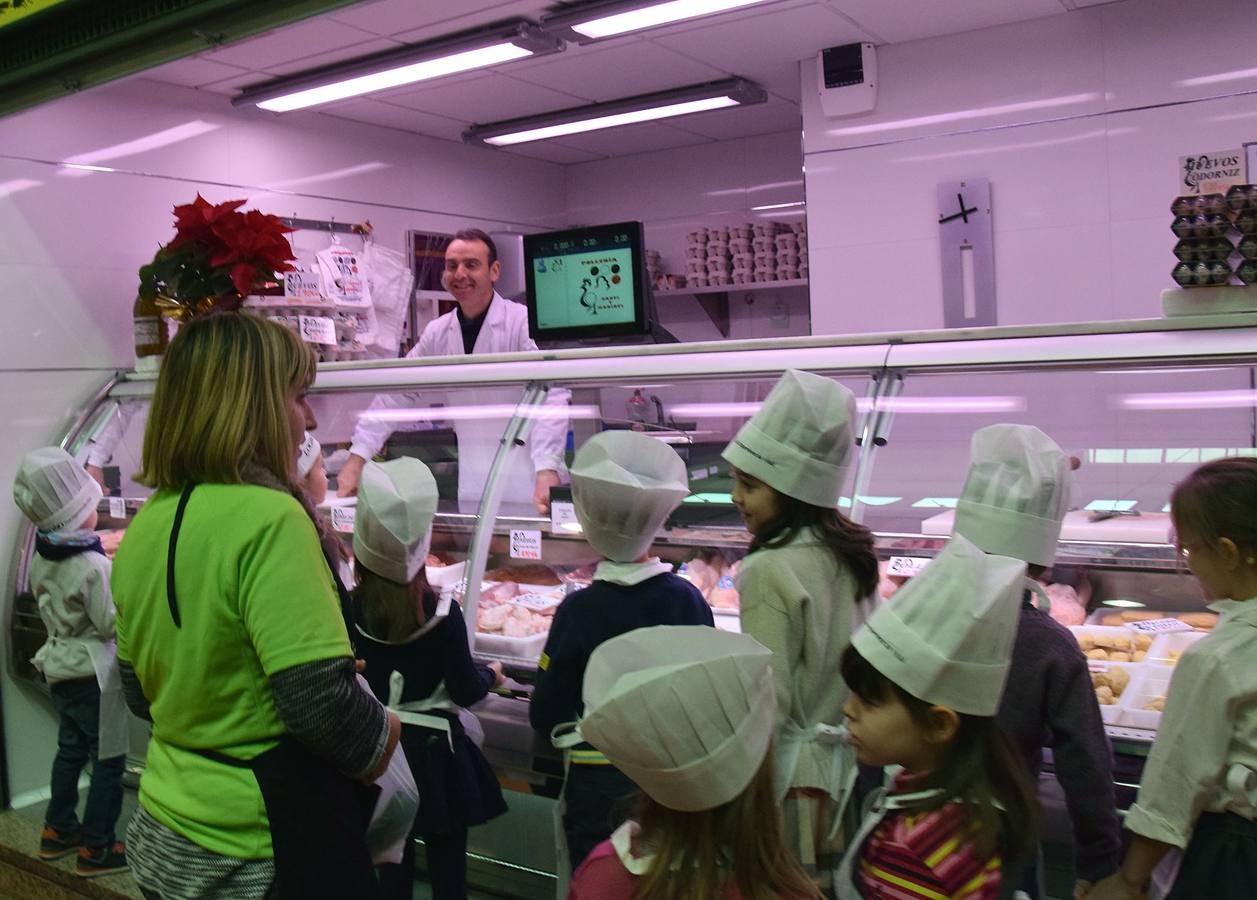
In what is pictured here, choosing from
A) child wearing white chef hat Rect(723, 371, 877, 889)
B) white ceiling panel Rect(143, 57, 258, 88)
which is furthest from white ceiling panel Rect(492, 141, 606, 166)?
child wearing white chef hat Rect(723, 371, 877, 889)

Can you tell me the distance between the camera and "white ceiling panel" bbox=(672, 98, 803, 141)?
7.61 meters

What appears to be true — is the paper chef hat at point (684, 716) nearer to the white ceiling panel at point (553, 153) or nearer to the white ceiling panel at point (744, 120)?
the white ceiling panel at point (744, 120)

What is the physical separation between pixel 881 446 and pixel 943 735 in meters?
1.32

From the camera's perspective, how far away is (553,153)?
28.7ft

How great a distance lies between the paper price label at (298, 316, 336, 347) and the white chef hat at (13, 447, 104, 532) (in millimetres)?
978

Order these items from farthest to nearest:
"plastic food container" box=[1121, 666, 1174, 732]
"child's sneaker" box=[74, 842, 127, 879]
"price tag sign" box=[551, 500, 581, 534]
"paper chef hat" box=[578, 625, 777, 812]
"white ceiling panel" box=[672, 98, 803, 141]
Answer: "white ceiling panel" box=[672, 98, 803, 141], "child's sneaker" box=[74, 842, 127, 879], "price tag sign" box=[551, 500, 581, 534], "plastic food container" box=[1121, 666, 1174, 732], "paper chef hat" box=[578, 625, 777, 812]

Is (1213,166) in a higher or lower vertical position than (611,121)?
lower

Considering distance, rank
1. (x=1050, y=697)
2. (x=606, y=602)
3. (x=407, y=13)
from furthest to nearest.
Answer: (x=407, y=13) < (x=606, y=602) < (x=1050, y=697)

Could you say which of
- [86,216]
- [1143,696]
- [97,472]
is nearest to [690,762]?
[1143,696]

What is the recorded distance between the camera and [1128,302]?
5801 millimetres

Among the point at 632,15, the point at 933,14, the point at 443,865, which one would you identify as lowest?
A: the point at 443,865

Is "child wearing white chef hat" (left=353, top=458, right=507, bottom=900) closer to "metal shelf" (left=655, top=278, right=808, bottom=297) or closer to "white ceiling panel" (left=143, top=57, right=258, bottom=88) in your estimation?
"white ceiling panel" (left=143, top=57, right=258, bottom=88)

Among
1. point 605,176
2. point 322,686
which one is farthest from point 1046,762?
point 605,176

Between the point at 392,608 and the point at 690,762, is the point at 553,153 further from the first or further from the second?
the point at 690,762
